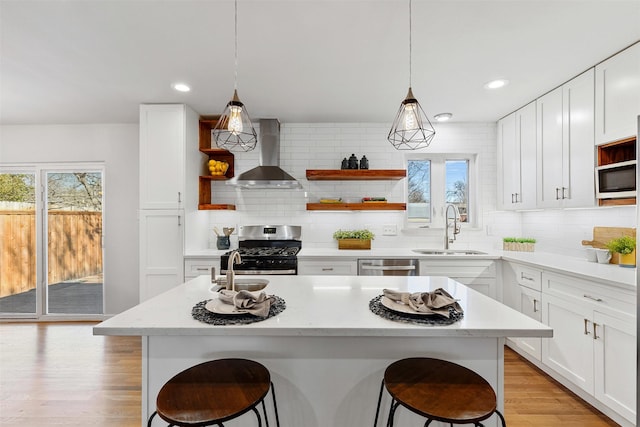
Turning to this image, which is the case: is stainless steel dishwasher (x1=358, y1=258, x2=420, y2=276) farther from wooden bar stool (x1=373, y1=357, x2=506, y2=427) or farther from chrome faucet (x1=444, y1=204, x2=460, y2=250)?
wooden bar stool (x1=373, y1=357, x2=506, y2=427)

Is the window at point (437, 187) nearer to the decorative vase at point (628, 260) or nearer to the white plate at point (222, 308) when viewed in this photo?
the decorative vase at point (628, 260)

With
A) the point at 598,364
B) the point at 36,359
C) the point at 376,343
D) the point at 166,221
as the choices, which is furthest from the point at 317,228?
the point at 36,359

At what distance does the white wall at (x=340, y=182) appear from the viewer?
378 centimetres

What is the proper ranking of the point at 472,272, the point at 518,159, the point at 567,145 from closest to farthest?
1. the point at 567,145
2. the point at 472,272
3. the point at 518,159

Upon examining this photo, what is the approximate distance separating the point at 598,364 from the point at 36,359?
471 centimetres

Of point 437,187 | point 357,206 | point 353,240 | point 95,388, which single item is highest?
point 437,187

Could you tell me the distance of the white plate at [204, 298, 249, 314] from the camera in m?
1.25

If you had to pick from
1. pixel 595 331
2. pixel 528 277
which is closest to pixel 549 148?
pixel 528 277

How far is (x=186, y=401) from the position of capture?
107 centimetres

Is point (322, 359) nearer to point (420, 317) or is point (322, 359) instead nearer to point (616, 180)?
point (420, 317)

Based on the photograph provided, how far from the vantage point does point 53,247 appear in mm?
4004

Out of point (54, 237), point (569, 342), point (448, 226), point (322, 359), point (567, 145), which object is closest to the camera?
point (322, 359)

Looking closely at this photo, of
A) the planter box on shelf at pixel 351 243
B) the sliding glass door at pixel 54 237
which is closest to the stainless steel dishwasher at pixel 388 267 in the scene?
the planter box on shelf at pixel 351 243

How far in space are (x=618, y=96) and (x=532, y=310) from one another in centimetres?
181
